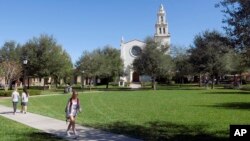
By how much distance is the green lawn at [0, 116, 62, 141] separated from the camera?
13.3 meters

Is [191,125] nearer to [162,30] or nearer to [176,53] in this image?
[176,53]

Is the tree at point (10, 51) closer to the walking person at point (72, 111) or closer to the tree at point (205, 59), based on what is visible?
the tree at point (205, 59)

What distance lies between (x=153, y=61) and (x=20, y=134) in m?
52.2

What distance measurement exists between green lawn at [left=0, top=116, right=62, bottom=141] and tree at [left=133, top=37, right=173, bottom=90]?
49.0 meters

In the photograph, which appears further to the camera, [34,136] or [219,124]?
[219,124]

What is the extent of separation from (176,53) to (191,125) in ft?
244

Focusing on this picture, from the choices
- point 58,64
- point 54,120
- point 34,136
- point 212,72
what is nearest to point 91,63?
point 58,64

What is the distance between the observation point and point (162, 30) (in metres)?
109

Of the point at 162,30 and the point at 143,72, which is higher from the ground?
the point at 162,30

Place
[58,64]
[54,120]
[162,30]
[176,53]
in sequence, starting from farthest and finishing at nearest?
[162,30], [176,53], [58,64], [54,120]

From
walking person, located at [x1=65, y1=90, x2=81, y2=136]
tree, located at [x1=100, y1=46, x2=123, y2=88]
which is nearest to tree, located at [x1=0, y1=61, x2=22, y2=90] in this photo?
tree, located at [x1=100, y1=46, x2=123, y2=88]

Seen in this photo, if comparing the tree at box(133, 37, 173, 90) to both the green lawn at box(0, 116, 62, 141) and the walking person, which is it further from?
the walking person

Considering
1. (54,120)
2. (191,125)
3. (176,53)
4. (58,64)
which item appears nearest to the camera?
(191,125)

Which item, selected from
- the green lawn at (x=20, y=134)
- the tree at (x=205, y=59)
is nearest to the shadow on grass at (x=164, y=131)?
the green lawn at (x=20, y=134)
